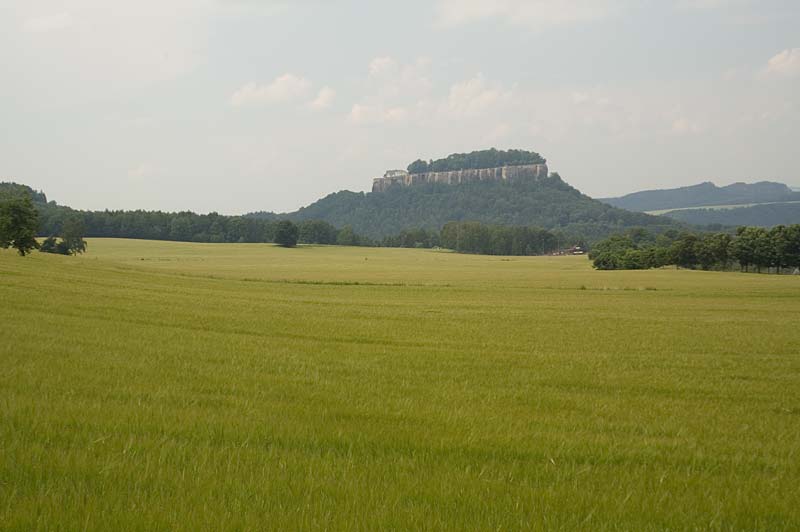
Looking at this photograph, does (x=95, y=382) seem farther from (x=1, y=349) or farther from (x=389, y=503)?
(x=389, y=503)

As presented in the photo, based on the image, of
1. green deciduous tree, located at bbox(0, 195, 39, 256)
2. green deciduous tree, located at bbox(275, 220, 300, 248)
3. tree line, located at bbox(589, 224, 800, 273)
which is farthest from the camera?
green deciduous tree, located at bbox(275, 220, 300, 248)

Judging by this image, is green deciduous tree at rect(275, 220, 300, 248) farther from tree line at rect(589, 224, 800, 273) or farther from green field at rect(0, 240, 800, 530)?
green field at rect(0, 240, 800, 530)

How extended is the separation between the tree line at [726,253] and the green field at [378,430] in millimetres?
87096

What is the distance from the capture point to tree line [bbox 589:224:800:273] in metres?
95.0

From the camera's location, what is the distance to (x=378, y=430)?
26.4 ft

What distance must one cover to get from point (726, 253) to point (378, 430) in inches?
4263

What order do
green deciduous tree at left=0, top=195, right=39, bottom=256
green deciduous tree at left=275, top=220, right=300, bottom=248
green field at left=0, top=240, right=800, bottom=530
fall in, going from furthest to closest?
1. green deciduous tree at left=275, top=220, right=300, bottom=248
2. green deciduous tree at left=0, top=195, right=39, bottom=256
3. green field at left=0, top=240, right=800, bottom=530

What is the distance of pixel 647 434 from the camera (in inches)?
349

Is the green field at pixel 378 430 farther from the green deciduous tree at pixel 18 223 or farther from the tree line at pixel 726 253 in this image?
the tree line at pixel 726 253

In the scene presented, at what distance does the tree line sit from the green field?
87.1m

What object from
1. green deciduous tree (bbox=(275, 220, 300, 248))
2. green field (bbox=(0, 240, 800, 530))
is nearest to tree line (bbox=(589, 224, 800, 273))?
green deciduous tree (bbox=(275, 220, 300, 248))

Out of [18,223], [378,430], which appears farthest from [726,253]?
[378,430]

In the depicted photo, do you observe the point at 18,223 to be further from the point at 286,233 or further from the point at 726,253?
the point at 286,233

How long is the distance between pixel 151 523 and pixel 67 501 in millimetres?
868
